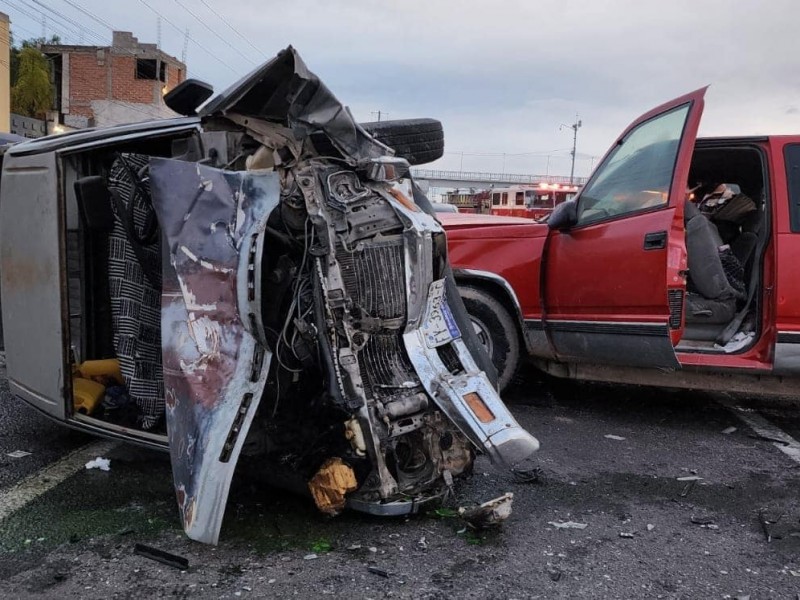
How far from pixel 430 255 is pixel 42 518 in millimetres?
2197

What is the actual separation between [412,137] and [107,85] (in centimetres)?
3540

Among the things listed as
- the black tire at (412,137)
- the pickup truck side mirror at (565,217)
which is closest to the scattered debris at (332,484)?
the black tire at (412,137)

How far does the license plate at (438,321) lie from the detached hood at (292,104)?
72 cm

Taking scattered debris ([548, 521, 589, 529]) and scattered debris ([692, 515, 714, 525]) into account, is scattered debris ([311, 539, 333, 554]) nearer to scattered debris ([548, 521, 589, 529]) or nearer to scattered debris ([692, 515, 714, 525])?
scattered debris ([548, 521, 589, 529])

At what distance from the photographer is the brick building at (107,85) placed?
113ft

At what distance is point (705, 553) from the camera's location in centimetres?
299

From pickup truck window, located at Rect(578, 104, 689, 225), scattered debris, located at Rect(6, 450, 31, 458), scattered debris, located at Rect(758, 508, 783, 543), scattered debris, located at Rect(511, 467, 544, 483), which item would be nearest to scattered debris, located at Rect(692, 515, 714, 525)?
scattered debris, located at Rect(758, 508, 783, 543)

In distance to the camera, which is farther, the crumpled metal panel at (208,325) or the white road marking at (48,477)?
the white road marking at (48,477)

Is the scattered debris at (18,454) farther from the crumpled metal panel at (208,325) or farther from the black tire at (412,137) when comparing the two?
the black tire at (412,137)

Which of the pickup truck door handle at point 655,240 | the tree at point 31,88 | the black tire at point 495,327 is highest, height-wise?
the tree at point 31,88

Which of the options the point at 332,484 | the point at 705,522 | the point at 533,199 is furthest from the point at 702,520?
the point at 533,199

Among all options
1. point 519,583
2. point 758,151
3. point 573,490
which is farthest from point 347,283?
point 758,151

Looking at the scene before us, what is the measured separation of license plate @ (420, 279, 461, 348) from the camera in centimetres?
330

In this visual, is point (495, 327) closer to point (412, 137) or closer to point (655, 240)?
point (655, 240)
